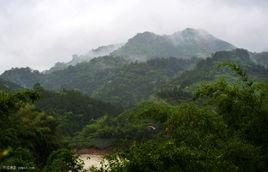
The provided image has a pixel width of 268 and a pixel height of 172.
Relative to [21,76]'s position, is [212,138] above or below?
above

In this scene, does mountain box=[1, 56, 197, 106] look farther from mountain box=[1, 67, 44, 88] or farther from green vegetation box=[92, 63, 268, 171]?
green vegetation box=[92, 63, 268, 171]

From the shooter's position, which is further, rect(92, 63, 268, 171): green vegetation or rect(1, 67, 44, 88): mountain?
rect(1, 67, 44, 88): mountain

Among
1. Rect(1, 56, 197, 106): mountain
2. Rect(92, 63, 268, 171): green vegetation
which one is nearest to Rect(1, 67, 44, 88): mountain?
Rect(1, 56, 197, 106): mountain

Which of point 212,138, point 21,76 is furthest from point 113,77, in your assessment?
point 212,138

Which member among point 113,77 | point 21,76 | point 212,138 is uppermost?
point 212,138

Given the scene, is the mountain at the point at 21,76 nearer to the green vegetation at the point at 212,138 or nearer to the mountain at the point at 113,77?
the mountain at the point at 113,77

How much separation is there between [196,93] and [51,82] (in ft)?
539

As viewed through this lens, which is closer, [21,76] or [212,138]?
[212,138]

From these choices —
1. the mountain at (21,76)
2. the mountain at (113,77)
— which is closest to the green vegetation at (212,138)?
the mountain at (113,77)

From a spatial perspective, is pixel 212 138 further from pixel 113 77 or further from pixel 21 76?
pixel 21 76

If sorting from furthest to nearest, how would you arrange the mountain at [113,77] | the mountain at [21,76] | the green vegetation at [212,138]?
the mountain at [21,76] → the mountain at [113,77] → the green vegetation at [212,138]

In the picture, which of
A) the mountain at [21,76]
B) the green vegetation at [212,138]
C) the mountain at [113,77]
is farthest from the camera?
the mountain at [21,76]

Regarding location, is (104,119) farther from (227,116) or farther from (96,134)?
(227,116)

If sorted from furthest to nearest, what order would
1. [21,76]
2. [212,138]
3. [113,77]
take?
[21,76] → [113,77] → [212,138]
